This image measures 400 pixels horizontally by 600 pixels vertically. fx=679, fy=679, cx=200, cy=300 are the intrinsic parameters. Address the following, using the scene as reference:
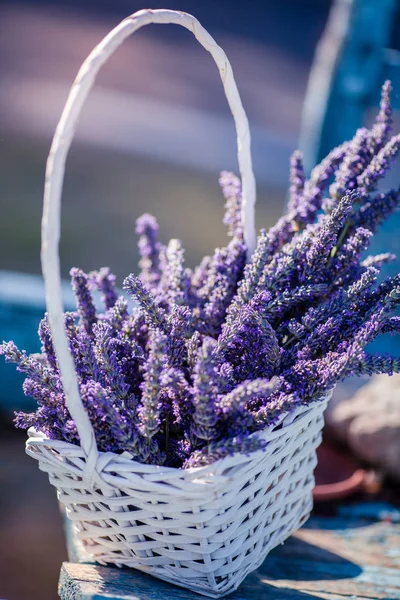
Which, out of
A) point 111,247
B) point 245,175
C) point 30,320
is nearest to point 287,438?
point 245,175

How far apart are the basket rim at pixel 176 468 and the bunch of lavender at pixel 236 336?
0.01 meters

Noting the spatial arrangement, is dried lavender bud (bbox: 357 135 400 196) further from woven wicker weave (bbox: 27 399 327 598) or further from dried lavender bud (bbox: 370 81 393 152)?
woven wicker weave (bbox: 27 399 327 598)

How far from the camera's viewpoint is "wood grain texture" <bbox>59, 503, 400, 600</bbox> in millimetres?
1193

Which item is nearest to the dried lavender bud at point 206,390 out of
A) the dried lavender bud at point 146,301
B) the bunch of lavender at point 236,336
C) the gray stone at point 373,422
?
the bunch of lavender at point 236,336

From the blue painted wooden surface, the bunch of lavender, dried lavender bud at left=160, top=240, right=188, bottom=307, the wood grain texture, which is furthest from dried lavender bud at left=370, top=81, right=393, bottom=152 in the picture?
the blue painted wooden surface

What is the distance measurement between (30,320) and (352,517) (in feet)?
4.21

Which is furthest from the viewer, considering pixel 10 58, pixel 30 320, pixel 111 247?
pixel 10 58

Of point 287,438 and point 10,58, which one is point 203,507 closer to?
point 287,438

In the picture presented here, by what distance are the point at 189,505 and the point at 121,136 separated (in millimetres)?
6025

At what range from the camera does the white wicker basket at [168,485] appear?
0.99 metres

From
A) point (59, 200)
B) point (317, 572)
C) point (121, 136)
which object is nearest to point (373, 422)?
point (317, 572)

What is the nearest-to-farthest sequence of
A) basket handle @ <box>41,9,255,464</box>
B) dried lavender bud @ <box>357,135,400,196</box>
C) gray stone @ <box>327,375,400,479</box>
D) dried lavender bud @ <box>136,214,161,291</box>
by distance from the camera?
basket handle @ <box>41,9,255,464</box>, dried lavender bud @ <box>357,135,400,196</box>, dried lavender bud @ <box>136,214,161,291</box>, gray stone @ <box>327,375,400,479</box>

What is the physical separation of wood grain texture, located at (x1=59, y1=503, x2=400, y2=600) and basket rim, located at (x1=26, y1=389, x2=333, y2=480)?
250 millimetres

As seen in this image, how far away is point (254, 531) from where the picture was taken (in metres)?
1.22
